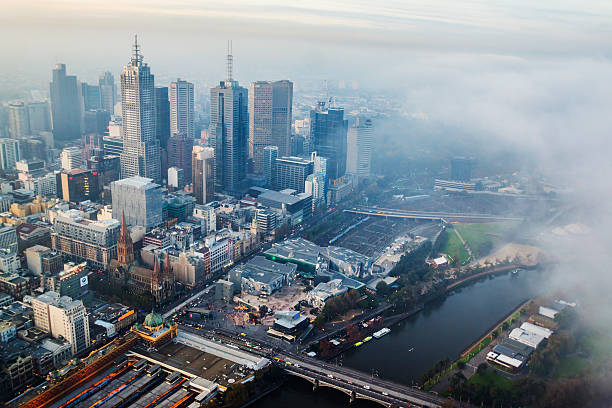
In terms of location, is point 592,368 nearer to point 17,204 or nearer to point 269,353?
point 269,353

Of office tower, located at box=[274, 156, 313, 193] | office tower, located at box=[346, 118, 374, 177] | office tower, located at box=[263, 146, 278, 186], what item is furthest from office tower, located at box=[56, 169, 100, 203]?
office tower, located at box=[346, 118, 374, 177]

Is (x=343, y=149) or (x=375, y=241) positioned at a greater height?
(x=343, y=149)

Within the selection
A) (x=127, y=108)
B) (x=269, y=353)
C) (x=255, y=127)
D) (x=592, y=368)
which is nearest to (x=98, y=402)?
(x=269, y=353)

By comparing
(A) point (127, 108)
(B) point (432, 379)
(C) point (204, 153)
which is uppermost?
(A) point (127, 108)

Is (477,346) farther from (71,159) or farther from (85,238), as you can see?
(71,159)

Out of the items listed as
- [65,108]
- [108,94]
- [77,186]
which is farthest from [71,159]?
[108,94]

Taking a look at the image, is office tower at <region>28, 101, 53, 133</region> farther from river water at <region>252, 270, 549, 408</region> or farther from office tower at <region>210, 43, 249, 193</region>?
river water at <region>252, 270, 549, 408</region>

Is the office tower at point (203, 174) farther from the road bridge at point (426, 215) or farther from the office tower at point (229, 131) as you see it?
the road bridge at point (426, 215)
